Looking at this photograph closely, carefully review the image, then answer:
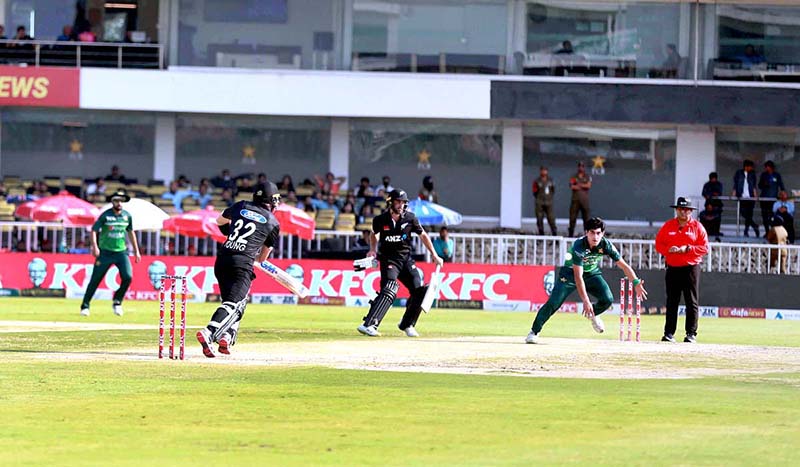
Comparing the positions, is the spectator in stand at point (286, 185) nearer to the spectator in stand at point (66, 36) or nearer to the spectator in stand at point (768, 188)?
the spectator in stand at point (66, 36)

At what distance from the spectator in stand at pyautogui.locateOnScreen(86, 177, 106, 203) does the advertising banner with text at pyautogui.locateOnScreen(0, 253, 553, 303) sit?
26.7ft

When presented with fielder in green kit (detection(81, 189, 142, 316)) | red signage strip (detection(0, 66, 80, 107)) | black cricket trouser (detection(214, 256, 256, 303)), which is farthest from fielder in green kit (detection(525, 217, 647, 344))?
red signage strip (detection(0, 66, 80, 107))

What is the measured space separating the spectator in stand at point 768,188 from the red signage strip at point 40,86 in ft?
67.4

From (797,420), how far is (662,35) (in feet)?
117

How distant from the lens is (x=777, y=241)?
40500mm

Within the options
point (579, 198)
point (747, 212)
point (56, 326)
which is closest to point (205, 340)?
point (56, 326)

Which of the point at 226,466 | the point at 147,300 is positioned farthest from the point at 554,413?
the point at 147,300

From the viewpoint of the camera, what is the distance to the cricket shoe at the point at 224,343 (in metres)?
17.5

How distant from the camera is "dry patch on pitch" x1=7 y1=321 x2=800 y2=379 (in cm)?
1706

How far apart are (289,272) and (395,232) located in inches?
563

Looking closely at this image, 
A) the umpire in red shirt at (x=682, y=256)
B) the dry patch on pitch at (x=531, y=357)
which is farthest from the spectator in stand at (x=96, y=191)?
the umpire in red shirt at (x=682, y=256)

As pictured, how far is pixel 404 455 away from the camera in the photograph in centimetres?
1034

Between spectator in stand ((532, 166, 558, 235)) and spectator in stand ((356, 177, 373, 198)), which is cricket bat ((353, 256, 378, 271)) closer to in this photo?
spectator in stand ((356, 177, 373, 198))

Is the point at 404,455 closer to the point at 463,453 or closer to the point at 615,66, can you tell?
the point at 463,453
